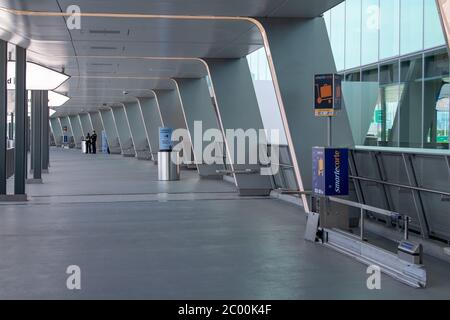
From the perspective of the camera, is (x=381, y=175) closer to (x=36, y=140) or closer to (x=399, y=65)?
(x=399, y=65)

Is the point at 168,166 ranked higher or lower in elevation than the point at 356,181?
higher

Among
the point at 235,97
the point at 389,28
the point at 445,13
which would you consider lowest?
the point at 445,13

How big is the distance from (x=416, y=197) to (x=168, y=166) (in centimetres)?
1586

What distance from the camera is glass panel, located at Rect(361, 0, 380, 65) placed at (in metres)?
27.2

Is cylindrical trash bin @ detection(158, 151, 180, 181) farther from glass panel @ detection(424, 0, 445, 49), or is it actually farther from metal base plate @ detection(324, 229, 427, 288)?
metal base plate @ detection(324, 229, 427, 288)

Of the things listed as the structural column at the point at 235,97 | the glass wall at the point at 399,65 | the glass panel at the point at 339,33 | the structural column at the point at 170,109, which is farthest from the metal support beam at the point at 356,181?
the structural column at the point at 170,109

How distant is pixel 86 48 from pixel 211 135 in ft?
32.6

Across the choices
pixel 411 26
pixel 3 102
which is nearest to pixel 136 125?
pixel 411 26

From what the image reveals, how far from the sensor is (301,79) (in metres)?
13.9

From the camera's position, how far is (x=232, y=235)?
37.2 ft

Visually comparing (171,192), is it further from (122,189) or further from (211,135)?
(211,135)

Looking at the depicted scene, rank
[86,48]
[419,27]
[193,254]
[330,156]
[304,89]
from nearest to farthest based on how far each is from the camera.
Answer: [193,254] → [330,156] → [304,89] → [86,48] → [419,27]
